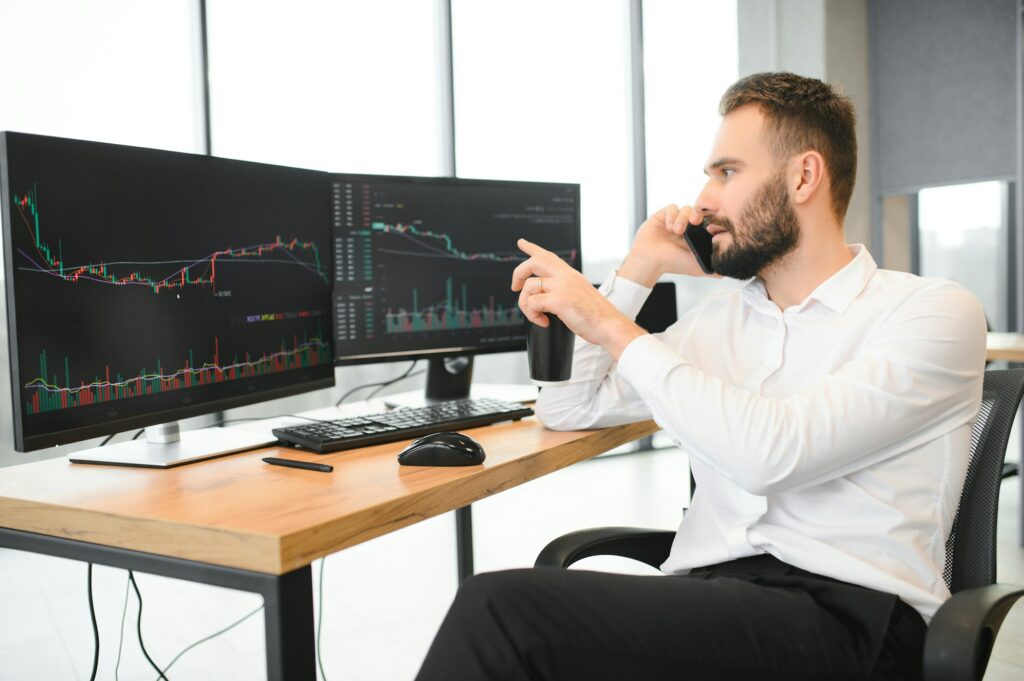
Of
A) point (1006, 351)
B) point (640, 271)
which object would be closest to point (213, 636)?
point (640, 271)

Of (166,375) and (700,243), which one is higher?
(700,243)

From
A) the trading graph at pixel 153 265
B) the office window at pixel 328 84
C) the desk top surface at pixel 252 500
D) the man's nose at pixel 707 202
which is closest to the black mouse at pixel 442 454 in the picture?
the desk top surface at pixel 252 500

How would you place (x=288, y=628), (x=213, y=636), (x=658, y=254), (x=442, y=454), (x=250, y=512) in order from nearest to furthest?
1. (x=288, y=628)
2. (x=250, y=512)
3. (x=442, y=454)
4. (x=658, y=254)
5. (x=213, y=636)

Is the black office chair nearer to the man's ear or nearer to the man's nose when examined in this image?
the man's ear

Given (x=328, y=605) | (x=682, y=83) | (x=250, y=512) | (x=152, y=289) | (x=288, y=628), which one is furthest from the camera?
(x=682, y=83)

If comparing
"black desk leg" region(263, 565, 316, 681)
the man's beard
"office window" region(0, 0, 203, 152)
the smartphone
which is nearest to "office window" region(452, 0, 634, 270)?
"office window" region(0, 0, 203, 152)

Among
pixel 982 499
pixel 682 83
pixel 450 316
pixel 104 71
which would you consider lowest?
pixel 982 499

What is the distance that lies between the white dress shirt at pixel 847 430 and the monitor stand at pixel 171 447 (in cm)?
68

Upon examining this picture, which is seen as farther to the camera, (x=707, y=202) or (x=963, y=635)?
(x=707, y=202)

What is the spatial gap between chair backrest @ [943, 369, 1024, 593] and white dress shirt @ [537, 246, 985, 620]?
25 millimetres

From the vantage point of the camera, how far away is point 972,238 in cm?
533

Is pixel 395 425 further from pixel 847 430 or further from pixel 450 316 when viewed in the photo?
pixel 847 430

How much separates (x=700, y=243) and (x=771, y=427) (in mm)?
498

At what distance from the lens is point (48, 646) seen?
2406mm
